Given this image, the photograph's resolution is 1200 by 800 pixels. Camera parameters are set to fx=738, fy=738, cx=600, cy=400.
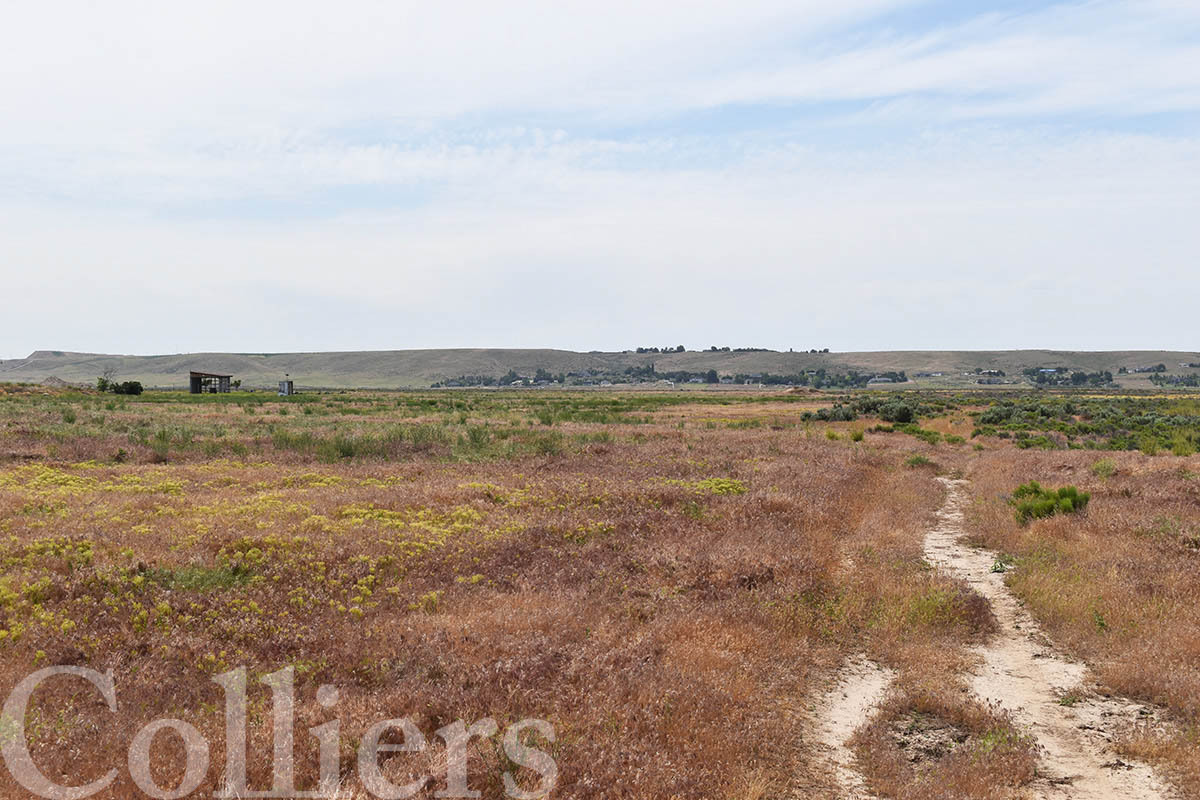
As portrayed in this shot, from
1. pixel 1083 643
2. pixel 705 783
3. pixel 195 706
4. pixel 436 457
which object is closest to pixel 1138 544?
pixel 1083 643

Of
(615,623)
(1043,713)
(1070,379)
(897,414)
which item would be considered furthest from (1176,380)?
(615,623)

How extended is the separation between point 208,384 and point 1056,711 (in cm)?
Answer: 11108

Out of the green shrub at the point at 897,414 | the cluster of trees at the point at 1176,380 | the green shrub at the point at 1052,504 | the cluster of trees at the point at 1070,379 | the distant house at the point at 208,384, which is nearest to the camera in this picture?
the green shrub at the point at 1052,504

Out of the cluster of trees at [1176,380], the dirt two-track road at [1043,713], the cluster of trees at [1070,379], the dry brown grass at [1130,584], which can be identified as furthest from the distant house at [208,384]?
the cluster of trees at [1176,380]

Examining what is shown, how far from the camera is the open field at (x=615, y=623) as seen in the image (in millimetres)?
6293

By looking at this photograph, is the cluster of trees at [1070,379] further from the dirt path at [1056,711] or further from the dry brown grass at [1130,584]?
the dirt path at [1056,711]

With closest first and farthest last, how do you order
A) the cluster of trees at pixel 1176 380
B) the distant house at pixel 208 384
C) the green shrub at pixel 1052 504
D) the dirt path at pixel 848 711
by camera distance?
1. the dirt path at pixel 848 711
2. the green shrub at pixel 1052 504
3. the distant house at pixel 208 384
4. the cluster of trees at pixel 1176 380

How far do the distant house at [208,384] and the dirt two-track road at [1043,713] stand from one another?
4014 inches

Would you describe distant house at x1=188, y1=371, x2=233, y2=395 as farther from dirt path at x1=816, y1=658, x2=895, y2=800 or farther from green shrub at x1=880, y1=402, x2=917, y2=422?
dirt path at x1=816, y1=658, x2=895, y2=800

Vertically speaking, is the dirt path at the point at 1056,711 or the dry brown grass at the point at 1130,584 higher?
the dry brown grass at the point at 1130,584

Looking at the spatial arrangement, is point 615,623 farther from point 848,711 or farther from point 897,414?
point 897,414

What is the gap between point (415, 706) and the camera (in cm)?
654

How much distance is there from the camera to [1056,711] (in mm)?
7875

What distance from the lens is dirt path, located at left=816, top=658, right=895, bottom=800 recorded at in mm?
6558
